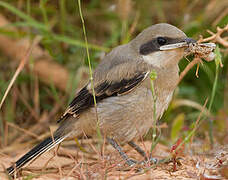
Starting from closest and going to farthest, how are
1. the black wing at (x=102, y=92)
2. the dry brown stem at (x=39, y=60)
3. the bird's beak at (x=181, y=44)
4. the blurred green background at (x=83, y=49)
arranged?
the bird's beak at (x=181, y=44) < the black wing at (x=102, y=92) < the blurred green background at (x=83, y=49) < the dry brown stem at (x=39, y=60)

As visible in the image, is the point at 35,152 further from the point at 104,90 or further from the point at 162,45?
the point at 162,45

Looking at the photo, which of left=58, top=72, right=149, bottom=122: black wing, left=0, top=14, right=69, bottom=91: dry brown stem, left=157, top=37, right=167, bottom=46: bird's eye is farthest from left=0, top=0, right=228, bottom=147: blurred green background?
left=157, top=37, right=167, bottom=46: bird's eye

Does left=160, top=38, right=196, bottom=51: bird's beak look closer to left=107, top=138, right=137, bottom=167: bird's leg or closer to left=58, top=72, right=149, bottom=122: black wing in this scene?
left=58, top=72, right=149, bottom=122: black wing

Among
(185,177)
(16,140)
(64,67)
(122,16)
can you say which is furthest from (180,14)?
(185,177)

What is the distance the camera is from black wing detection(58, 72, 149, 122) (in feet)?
11.7

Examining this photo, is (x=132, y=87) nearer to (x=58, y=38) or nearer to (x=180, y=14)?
(x=58, y=38)

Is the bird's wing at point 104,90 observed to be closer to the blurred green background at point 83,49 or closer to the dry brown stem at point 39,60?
the blurred green background at point 83,49

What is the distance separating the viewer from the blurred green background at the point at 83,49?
4859mm

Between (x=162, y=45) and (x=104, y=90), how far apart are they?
0.68 m

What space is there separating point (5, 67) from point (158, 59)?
268 centimetres

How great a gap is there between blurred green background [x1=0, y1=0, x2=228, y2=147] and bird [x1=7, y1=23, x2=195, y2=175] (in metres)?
0.99

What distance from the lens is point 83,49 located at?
469 cm

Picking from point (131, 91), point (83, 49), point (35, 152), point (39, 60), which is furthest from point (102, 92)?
point (39, 60)

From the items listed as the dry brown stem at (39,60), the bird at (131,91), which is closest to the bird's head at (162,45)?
the bird at (131,91)
